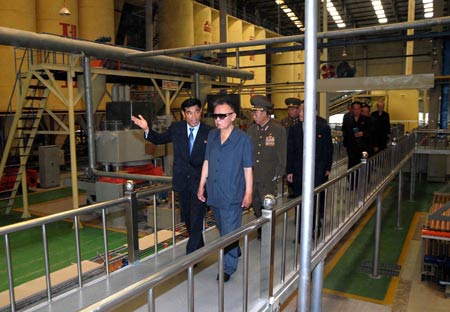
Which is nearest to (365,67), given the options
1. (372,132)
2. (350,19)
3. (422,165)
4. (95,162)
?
(350,19)

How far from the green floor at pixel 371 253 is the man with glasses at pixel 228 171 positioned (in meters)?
4.55

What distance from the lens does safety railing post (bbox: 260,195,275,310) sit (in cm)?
297

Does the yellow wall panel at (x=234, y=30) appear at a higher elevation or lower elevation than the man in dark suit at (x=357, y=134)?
higher

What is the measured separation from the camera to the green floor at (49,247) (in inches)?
259

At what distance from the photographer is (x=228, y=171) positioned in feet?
11.3

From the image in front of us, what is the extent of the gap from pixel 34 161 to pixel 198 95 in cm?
886

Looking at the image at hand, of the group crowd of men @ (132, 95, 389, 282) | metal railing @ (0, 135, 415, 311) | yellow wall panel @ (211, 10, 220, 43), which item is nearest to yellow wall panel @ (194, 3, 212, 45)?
yellow wall panel @ (211, 10, 220, 43)

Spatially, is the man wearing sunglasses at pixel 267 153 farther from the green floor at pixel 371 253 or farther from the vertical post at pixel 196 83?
the vertical post at pixel 196 83

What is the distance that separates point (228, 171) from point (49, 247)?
5763 mm

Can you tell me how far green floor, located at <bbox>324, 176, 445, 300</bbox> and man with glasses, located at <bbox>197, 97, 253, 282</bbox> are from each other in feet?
14.9

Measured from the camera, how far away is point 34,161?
16906 millimetres

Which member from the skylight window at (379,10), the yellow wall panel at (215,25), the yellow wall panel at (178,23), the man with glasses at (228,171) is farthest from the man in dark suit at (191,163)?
the skylight window at (379,10)

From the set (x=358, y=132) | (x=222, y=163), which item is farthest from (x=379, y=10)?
(x=222, y=163)

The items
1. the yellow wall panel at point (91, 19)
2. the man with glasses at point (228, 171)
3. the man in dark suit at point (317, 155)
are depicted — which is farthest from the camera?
the yellow wall panel at point (91, 19)
